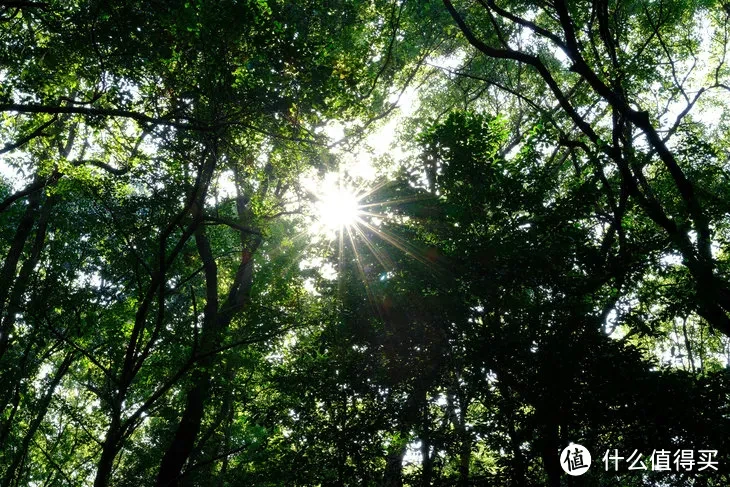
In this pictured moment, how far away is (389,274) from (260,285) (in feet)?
14.2

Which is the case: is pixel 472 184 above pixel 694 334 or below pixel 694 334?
below

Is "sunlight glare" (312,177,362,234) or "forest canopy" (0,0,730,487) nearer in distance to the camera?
"forest canopy" (0,0,730,487)

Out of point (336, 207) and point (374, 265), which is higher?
point (336, 207)

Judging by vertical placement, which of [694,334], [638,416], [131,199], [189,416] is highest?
[694,334]

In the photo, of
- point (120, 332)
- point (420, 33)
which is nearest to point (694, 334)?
point (420, 33)

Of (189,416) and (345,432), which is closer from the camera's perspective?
(345,432)

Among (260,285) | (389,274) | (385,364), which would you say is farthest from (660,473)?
(260,285)

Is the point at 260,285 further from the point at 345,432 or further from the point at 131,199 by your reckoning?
the point at 345,432

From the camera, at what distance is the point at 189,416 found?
1022 centimetres

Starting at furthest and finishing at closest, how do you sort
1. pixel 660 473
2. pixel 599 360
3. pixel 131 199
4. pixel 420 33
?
pixel 420 33 < pixel 131 199 < pixel 599 360 < pixel 660 473

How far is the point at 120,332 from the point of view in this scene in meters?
9.55

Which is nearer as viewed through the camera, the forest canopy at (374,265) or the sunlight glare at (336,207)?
the forest canopy at (374,265)

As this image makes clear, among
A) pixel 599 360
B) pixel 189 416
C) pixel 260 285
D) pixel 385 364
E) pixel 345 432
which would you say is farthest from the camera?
pixel 260 285

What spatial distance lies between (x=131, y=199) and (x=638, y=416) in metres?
8.49
